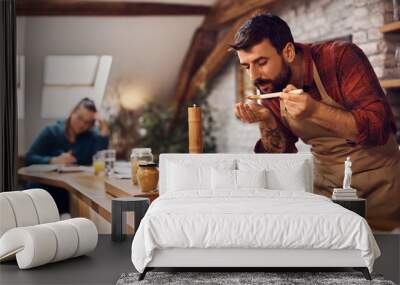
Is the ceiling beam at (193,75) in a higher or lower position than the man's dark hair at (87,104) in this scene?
higher

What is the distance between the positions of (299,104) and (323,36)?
2.41 feet

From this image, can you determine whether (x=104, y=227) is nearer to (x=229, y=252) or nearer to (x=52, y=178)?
(x=52, y=178)

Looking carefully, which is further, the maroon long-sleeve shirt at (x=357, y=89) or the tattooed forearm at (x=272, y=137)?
the tattooed forearm at (x=272, y=137)

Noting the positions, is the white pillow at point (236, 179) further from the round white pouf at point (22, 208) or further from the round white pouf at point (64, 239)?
the round white pouf at point (22, 208)

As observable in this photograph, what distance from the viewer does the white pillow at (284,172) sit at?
19.8 feet

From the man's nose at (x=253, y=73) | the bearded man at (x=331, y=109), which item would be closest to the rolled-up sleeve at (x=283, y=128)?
the bearded man at (x=331, y=109)

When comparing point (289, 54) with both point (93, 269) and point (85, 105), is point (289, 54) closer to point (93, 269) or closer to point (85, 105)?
point (85, 105)

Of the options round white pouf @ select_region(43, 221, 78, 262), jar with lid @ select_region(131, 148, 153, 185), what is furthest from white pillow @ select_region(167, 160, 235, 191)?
round white pouf @ select_region(43, 221, 78, 262)

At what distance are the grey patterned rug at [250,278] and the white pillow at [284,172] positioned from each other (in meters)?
1.29

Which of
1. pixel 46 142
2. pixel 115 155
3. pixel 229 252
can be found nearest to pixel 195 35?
pixel 115 155

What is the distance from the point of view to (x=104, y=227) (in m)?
6.90

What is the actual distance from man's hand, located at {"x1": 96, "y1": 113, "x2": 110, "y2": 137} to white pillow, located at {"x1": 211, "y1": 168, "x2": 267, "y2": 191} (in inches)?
67.2

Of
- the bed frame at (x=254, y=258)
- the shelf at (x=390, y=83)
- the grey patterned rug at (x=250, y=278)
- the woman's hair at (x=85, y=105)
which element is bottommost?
the grey patterned rug at (x=250, y=278)

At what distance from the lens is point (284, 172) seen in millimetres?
6074
